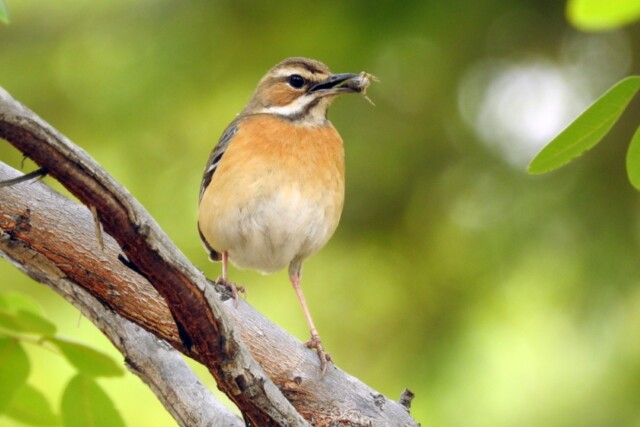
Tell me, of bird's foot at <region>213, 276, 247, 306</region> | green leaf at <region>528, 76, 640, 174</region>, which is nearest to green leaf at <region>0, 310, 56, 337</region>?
bird's foot at <region>213, 276, 247, 306</region>

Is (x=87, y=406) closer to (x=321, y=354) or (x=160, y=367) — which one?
(x=160, y=367)

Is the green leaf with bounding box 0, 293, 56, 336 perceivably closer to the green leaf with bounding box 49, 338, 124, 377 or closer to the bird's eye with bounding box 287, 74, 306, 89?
the green leaf with bounding box 49, 338, 124, 377

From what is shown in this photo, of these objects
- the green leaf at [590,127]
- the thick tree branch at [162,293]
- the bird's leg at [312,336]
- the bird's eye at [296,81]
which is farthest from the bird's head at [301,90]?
the green leaf at [590,127]

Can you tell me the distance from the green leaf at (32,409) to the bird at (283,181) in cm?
201

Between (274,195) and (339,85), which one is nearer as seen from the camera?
(274,195)

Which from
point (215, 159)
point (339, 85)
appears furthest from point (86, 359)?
point (339, 85)

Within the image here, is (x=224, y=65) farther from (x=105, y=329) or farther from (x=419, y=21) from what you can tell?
(x=105, y=329)

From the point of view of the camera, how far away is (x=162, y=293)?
11.6 ft

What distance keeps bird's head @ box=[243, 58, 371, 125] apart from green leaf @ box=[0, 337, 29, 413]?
10.4 feet

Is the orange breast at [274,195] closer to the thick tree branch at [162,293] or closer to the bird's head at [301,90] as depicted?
the bird's head at [301,90]

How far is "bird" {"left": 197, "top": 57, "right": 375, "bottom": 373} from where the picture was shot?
5.96 metres

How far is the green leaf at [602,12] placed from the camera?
2119 mm

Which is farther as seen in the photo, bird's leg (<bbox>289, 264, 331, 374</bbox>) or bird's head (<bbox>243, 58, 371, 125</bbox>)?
bird's head (<bbox>243, 58, 371, 125</bbox>)

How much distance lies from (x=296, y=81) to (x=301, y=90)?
2.9 inches
